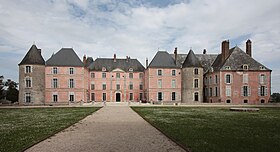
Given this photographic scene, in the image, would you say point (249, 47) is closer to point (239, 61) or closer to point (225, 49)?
point (239, 61)

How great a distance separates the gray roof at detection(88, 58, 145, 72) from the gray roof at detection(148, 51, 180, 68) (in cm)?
536

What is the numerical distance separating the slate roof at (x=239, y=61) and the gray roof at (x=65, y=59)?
2043 cm

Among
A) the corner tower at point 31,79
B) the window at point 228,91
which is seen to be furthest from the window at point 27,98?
the window at point 228,91

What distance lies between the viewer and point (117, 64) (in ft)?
135

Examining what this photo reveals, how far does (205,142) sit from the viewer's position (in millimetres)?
6293

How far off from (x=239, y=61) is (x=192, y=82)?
6.95 meters

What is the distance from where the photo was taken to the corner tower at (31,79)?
31203mm

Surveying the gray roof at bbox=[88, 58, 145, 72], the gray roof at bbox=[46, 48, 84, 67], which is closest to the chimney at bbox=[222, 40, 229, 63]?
the gray roof at bbox=[88, 58, 145, 72]

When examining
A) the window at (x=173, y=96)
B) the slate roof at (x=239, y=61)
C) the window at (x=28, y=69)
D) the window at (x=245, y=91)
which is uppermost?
the slate roof at (x=239, y=61)

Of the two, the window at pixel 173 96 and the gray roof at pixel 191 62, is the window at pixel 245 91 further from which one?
the window at pixel 173 96

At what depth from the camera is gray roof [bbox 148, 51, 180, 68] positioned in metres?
35.4

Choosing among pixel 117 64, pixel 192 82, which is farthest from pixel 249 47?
pixel 117 64

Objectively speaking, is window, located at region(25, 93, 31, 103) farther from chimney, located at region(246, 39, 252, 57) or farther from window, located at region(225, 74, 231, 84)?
chimney, located at region(246, 39, 252, 57)

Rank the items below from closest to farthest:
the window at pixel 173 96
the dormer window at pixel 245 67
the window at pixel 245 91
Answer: the window at pixel 245 91
the dormer window at pixel 245 67
the window at pixel 173 96
